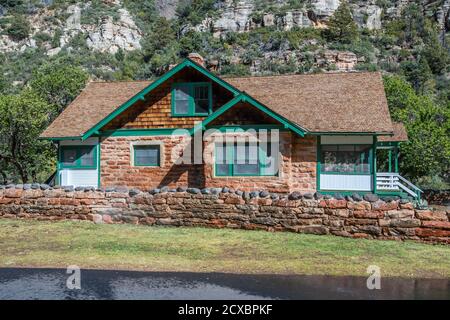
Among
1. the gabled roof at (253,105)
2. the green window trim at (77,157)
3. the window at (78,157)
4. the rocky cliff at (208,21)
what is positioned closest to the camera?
the gabled roof at (253,105)

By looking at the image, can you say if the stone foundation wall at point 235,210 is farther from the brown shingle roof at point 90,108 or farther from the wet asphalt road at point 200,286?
the brown shingle roof at point 90,108

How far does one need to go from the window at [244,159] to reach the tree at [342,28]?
9578 cm

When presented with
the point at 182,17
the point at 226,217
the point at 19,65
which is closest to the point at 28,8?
the point at 182,17

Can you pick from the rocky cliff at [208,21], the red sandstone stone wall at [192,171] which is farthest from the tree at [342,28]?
the red sandstone stone wall at [192,171]

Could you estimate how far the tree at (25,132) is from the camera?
30.4 meters

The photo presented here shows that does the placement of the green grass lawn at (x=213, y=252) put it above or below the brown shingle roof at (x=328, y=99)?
below

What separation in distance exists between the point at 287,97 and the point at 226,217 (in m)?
9.97

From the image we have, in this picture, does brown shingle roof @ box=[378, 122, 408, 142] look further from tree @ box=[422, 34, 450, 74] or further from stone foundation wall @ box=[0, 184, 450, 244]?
tree @ box=[422, 34, 450, 74]

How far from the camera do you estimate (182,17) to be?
14712 cm

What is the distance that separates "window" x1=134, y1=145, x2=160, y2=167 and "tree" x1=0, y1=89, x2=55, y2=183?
10348mm

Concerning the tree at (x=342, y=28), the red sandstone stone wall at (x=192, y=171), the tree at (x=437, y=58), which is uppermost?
the tree at (x=342, y=28)

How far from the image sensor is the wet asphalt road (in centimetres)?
792

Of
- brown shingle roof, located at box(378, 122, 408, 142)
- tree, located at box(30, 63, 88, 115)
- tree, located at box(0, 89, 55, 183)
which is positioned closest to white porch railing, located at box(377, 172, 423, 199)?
brown shingle roof, located at box(378, 122, 408, 142)

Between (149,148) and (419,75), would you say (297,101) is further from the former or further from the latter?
(419,75)
